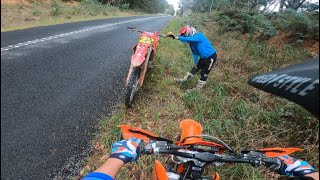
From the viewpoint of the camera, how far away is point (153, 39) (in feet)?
24.0

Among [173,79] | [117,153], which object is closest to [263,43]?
[173,79]

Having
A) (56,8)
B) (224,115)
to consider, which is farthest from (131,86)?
(56,8)

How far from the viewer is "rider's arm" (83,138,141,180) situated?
159 cm

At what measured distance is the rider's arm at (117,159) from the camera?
159cm

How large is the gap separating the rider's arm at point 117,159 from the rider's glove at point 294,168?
1.04 meters

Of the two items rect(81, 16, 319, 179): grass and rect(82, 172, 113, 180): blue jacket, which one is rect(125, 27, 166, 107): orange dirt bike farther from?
rect(82, 172, 113, 180): blue jacket

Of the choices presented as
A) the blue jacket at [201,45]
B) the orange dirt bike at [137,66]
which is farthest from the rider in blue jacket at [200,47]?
the orange dirt bike at [137,66]

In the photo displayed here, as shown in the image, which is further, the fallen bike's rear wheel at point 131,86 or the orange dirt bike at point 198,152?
the fallen bike's rear wheel at point 131,86

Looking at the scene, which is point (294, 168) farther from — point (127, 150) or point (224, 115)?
point (224, 115)

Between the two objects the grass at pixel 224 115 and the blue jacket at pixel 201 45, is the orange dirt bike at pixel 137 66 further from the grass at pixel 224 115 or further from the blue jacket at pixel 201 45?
the blue jacket at pixel 201 45

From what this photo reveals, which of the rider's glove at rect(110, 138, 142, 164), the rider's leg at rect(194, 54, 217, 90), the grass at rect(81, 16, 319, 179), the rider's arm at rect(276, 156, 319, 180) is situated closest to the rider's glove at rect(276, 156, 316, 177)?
the rider's arm at rect(276, 156, 319, 180)

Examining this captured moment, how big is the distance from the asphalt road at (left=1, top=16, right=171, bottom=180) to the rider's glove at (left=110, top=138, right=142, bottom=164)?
623 mm

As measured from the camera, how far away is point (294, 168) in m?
2.09

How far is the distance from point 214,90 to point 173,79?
4.46 feet
